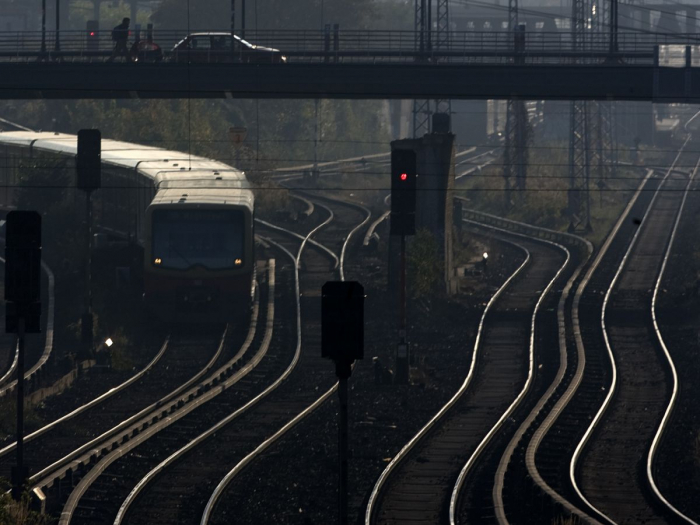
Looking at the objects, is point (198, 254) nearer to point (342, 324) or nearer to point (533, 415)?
point (533, 415)

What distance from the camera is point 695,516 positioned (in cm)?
1633

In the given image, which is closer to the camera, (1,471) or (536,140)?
(1,471)

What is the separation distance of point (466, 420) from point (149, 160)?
50.8ft

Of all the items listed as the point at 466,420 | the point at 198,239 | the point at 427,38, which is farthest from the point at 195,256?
the point at 427,38

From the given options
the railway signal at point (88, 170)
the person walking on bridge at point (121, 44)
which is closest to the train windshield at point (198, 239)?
the railway signal at point (88, 170)

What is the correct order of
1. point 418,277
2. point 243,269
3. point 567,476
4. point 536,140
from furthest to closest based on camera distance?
point 536,140
point 418,277
point 243,269
point 567,476

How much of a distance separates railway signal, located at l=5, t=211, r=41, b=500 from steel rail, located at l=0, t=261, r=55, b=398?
5975 millimetres

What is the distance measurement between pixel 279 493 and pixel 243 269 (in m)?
11.5

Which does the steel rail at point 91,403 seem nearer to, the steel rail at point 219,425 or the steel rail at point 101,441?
the steel rail at point 101,441

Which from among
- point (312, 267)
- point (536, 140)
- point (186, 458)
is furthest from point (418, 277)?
point (536, 140)

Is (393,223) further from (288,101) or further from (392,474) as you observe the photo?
(288,101)

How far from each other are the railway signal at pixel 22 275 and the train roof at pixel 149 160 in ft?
43.4

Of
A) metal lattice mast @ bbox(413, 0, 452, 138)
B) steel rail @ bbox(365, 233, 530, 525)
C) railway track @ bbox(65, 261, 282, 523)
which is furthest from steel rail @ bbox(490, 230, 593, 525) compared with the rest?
metal lattice mast @ bbox(413, 0, 452, 138)

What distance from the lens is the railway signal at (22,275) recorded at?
53.6ft
